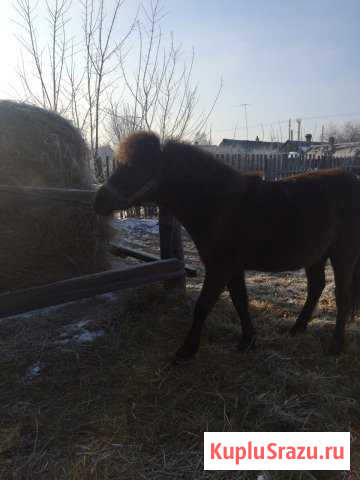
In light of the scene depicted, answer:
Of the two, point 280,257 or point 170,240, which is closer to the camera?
Answer: point 280,257

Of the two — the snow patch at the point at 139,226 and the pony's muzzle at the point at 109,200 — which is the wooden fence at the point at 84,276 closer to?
the pony's muzzle at the point at 109,200

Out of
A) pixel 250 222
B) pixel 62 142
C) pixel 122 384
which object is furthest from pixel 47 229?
pixel 250 222

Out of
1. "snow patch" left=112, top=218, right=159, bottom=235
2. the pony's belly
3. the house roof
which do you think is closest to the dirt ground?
the pony's belly

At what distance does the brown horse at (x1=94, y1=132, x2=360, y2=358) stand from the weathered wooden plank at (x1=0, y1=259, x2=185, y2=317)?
77cm

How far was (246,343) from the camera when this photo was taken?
3.21 meters

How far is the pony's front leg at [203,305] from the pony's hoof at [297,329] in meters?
1.06

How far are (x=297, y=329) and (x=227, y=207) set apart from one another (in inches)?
60.1

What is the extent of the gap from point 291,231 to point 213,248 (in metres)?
0.65

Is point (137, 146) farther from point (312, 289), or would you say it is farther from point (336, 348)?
point (336, 348)

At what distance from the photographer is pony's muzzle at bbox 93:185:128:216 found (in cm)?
267

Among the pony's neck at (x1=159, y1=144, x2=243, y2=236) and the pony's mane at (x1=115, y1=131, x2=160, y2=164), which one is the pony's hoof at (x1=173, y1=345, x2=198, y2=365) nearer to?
the pony's neck at (x1=159, y1=144, x2=243, y2=236)

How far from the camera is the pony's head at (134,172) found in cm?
264

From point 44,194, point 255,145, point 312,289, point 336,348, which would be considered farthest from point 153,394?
point 255,145

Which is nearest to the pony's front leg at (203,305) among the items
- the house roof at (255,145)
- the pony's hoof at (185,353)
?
the pony's hoof at (185,353)
